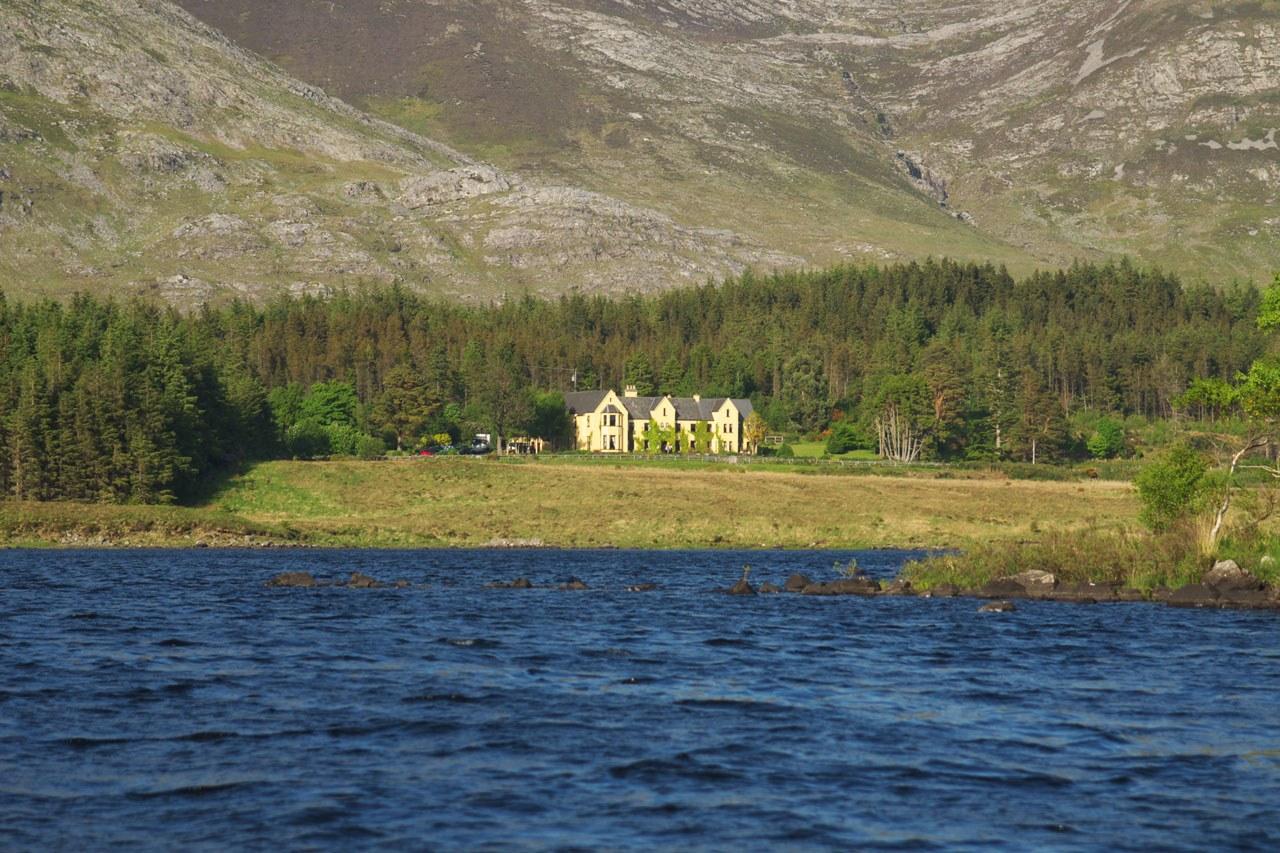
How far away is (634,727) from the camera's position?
2956 cm

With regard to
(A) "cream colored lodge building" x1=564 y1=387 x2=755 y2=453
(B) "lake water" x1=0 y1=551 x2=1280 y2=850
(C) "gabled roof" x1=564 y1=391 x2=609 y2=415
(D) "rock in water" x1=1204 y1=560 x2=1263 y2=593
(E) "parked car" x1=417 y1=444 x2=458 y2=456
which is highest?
(C) "gabled roof" x1=564 y1=391 x2=609 y2=415

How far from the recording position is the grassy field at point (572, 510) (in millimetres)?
96375

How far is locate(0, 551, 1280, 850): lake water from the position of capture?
22203 mm

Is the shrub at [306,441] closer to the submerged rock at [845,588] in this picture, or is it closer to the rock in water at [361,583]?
the rock in water at [361,583]

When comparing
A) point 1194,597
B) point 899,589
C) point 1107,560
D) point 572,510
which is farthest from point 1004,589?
point 572,510

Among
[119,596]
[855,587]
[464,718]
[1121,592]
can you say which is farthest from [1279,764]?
[119,596]

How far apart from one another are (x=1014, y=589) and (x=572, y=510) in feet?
174

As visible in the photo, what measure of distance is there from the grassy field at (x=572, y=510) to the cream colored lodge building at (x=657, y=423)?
66.4 meters

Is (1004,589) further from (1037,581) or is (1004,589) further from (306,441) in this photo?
(306,441)

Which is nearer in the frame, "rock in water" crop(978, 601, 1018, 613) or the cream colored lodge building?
"rock in water" crop(978, 601, 1018, 613)

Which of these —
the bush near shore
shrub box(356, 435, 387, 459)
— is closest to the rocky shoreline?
the bush near shore

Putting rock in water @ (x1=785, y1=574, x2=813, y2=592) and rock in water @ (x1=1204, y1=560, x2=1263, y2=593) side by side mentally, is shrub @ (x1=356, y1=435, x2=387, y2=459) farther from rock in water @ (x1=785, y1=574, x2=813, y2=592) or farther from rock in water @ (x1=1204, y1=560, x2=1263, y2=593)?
rock in water @ (x1=1204, y1=560, x2=1263, y2=593)

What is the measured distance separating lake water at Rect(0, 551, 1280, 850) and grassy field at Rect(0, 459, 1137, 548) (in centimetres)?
4519

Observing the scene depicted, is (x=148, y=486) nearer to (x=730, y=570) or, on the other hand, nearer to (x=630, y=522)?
(x=630, y=522)
